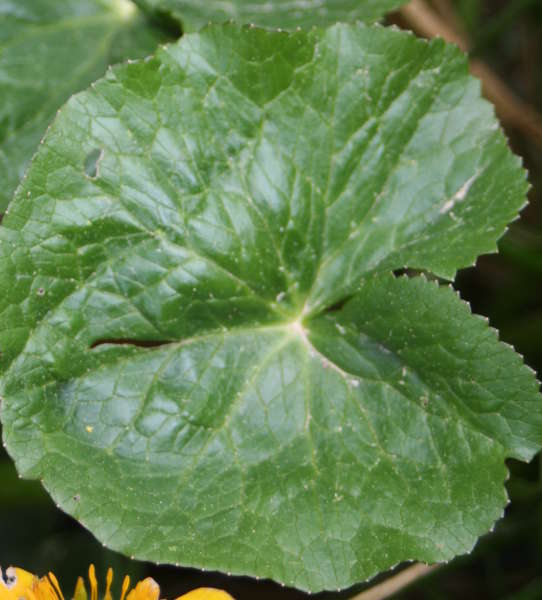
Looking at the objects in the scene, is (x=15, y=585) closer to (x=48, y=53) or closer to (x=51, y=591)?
(x=51, y=591)

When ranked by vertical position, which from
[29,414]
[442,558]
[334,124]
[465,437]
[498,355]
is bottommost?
[29,414]

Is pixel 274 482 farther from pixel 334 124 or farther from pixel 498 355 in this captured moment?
pixel 334 124

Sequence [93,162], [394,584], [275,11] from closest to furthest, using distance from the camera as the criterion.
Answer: [93,162] < [394,584] < [275,11]

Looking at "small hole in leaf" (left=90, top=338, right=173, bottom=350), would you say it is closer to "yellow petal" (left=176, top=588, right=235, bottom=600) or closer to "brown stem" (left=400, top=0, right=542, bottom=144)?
"yellow petal" (left=176, top=588, right=235, bottom=600)

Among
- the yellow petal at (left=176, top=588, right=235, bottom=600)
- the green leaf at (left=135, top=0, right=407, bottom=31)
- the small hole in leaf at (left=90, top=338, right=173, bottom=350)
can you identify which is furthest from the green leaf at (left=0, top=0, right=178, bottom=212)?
the yellow petal at (left=176, top=588, right=235, bottom=600)

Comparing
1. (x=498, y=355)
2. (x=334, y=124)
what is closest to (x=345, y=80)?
(x=334, y=124)

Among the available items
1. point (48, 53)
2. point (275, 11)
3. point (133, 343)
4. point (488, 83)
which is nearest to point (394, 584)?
point (133, 343)

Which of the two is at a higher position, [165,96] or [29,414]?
[165,96]
